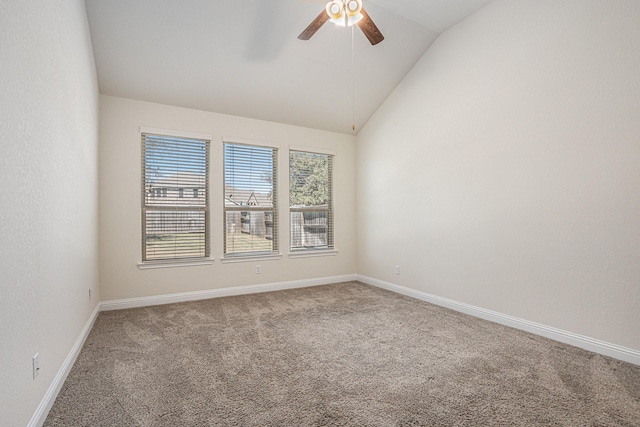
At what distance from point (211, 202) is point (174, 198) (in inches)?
18.3

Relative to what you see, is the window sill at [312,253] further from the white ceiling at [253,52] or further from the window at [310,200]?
the white ceiling at [253,52]

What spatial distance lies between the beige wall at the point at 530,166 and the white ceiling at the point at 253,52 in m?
0.46

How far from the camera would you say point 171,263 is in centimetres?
416

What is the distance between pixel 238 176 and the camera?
184 inches

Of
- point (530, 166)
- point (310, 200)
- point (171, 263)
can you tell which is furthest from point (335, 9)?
point (171, 263)

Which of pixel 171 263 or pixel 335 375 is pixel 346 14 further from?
pixel 171 263

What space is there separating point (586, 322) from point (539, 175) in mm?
1318

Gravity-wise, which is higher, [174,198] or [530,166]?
[530,166]

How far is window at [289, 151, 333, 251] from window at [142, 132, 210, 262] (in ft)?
4.38

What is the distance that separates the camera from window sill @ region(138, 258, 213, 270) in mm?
4008

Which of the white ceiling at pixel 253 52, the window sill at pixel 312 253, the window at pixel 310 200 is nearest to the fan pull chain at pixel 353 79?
the white ceiling at pixel 253 52

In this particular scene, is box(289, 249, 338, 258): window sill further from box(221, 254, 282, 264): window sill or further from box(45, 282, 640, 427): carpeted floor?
box(45, 282, 640, 427): carpeted floor

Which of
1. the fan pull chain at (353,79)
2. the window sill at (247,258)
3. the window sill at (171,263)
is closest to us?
the fan pull chain at (353,79)

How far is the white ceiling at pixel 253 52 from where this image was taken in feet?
10.3
